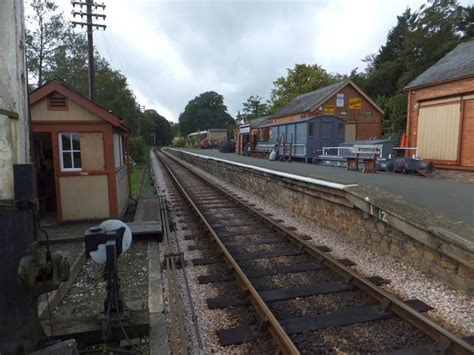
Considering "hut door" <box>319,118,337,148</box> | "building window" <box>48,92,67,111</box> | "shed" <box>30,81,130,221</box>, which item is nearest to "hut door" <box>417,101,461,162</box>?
"hut door" <box>319,118,337,148</box>

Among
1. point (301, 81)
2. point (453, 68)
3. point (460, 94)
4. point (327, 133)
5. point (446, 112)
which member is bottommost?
point (327, 133)

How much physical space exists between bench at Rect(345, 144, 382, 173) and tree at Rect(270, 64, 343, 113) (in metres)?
36.8

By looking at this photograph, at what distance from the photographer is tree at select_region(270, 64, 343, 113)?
159 feet

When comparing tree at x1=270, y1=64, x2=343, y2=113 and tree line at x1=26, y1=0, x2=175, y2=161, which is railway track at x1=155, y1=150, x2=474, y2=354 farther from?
tree at x1=270, y1=64, x2=343, y2=113

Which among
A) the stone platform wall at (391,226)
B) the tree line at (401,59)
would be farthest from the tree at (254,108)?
the stone platform wall at (391,226)

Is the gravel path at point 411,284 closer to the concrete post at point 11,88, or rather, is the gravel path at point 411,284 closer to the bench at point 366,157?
the concrete post at point 11,88

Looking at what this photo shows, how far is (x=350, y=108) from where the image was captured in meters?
30.8

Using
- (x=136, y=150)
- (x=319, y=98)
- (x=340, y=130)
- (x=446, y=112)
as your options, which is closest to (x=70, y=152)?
(x=446, y=112)

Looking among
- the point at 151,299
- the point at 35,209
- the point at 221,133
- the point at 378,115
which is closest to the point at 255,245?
the point at 151,299

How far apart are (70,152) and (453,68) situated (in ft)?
46.0

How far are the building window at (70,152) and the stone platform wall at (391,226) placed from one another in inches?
216

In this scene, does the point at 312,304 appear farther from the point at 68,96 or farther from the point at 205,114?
the point at 205,114

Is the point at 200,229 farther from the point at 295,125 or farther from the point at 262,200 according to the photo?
the point at 295,125

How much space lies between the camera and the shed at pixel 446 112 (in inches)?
470
